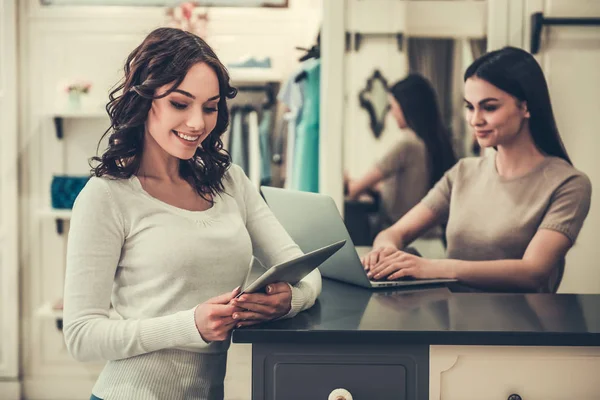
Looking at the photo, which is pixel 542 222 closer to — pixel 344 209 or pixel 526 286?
pixel 526 286

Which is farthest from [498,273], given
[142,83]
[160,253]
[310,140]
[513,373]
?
[310,140]

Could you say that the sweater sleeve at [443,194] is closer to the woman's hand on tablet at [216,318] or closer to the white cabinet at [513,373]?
the white cabinet at [513,373]

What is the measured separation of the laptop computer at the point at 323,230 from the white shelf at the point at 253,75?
189cm

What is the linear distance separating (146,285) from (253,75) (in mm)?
2537

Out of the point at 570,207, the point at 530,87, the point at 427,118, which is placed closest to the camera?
the point at 570,207

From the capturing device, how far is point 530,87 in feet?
7.67

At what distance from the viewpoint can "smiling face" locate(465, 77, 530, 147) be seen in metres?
2.29

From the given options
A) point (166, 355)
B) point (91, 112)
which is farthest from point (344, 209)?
point (91, 112)

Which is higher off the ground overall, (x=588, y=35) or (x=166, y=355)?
(x=588, y=35)

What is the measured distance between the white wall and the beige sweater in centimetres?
176

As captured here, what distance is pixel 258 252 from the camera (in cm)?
171

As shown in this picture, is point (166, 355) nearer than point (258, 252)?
Yes

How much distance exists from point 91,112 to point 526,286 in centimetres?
251

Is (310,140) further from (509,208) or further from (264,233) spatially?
(264,233)
